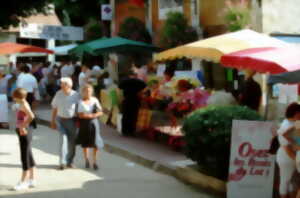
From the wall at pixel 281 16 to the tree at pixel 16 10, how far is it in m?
12.6

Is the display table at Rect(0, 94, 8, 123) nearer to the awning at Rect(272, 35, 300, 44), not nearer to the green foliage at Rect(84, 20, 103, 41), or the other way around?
the awning at Rect(272, 35, 300, 44)

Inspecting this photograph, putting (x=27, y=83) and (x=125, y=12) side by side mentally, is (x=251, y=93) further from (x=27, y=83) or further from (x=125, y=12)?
(x=125, y=12)

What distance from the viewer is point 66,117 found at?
9.34 metres

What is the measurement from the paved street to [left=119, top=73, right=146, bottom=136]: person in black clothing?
6.64 ft

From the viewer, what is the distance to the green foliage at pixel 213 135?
7.70 m

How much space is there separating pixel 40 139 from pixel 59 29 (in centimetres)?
838

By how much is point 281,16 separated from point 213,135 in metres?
7.32

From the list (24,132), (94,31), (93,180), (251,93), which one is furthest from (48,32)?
(24,132)

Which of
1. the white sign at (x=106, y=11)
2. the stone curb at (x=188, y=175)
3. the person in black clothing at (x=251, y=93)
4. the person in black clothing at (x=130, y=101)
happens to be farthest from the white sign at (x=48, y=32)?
the person in black clothing at (x=251, y=93)

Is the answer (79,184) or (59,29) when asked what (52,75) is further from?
(79,184)

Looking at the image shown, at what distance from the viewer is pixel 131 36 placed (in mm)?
19266

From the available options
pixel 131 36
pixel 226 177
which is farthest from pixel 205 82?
pixel 226 177

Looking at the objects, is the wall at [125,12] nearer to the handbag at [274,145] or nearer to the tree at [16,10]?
the tree at [16,10]

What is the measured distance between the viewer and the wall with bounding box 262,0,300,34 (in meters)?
13.7
